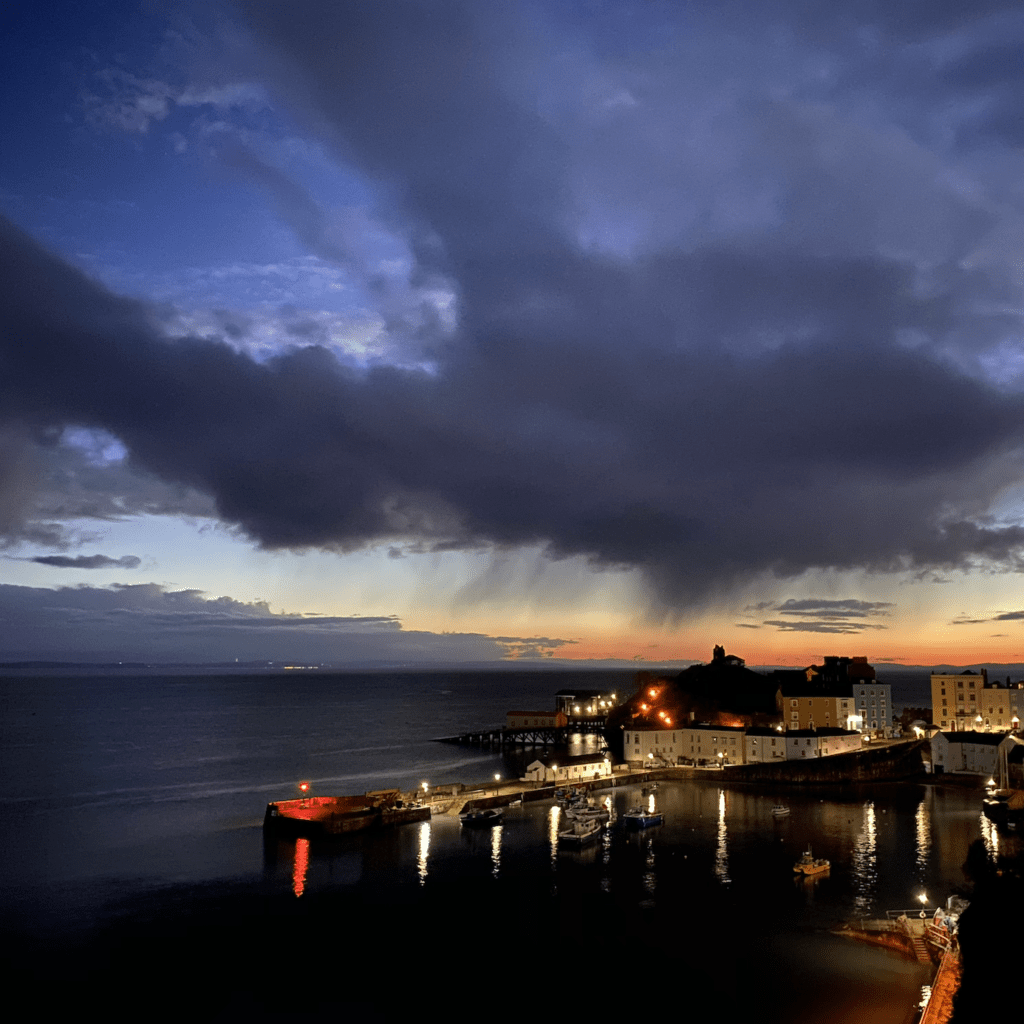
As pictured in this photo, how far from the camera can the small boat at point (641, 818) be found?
6662cm

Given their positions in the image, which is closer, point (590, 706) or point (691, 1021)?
point (691, 1021)

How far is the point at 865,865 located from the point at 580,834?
19959 mm

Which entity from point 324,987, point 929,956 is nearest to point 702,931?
point 929,956

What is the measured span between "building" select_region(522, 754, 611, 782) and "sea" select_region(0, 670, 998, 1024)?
5354 mm

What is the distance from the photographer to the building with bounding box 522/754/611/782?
8562 cm

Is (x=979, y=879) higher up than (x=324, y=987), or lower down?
higher up

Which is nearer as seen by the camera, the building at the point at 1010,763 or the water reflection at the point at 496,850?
the water reflection at the point at 496,850

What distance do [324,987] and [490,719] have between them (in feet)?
531

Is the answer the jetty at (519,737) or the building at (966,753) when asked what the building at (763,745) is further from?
the jetty at (519,737)

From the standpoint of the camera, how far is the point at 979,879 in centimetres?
3244

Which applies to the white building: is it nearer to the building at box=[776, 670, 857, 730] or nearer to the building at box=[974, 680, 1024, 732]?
the building at box=[776, 670, 857, 730]

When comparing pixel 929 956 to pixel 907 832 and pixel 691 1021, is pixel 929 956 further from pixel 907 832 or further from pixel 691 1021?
pixel 907 832

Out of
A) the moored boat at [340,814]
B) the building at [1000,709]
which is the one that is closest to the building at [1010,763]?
the building at [1000,709]

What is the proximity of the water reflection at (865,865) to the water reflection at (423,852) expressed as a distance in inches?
1026
